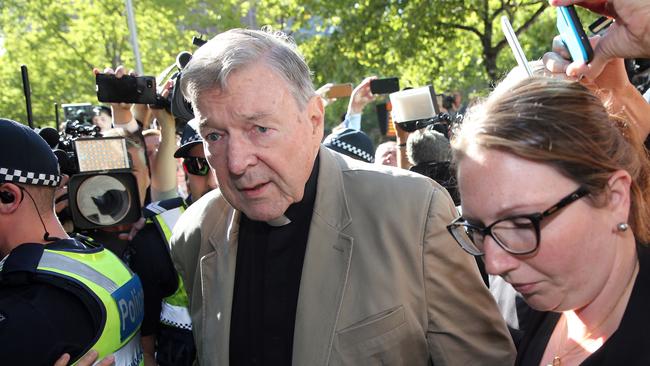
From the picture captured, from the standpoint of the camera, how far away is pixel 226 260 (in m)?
2.34

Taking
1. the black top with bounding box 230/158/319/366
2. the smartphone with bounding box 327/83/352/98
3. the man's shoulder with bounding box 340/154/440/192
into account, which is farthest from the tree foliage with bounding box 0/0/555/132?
the black top with bounding box 230/158/319/366

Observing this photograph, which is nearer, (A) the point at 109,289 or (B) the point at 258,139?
(B) the point at 258,139

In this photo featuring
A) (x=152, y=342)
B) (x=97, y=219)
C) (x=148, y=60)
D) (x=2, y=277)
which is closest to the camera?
(x=2, y=277)

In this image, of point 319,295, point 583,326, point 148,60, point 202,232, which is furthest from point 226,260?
point 148,60

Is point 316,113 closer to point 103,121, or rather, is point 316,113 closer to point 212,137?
point 212,137

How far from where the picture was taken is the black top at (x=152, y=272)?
10.4 ft

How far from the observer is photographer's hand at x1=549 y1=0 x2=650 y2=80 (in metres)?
1.58

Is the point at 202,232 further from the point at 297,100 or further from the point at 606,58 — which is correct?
the point at 606,58

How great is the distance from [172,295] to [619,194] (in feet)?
7.58

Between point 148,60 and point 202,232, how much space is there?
18.2 meters

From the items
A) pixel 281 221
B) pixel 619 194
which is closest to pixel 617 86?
pixel 619 194

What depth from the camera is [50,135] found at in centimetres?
349

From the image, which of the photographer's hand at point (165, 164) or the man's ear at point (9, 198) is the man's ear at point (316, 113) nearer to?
the man's ear at point (9, 198)

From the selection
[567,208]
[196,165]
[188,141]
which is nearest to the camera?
[567,208]
